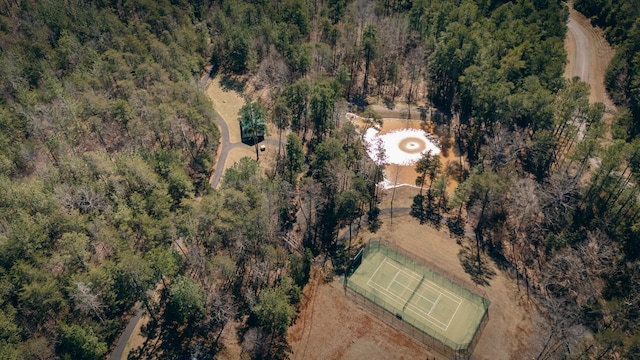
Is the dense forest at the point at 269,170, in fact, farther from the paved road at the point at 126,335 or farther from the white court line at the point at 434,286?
the white court line at the point at 434,286

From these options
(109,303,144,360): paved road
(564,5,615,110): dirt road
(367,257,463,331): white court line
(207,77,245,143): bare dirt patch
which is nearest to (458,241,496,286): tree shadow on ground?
(367,257,463,331): white court line

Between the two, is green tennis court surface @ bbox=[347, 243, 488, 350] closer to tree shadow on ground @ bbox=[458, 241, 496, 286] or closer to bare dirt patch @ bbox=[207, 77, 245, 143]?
tree shadow on ground @ bbox=[458, 241, 496, 286]

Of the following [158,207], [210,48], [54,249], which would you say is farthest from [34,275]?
[210,48]

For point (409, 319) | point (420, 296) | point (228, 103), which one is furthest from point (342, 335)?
point (228, 103)

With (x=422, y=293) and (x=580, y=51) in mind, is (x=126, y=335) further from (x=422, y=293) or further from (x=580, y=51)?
(x=580, y=51)

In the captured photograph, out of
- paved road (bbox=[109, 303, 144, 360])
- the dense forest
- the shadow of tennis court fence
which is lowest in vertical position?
paved road (bbox=[109, 303, 144, 360])

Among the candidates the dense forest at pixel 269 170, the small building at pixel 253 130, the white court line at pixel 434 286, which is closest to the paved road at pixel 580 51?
the dense forest at pixel 269 170
